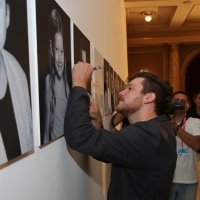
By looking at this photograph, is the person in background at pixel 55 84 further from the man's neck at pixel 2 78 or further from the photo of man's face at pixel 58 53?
the man's neck at pixel 2 78

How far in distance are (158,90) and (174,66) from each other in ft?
28.3

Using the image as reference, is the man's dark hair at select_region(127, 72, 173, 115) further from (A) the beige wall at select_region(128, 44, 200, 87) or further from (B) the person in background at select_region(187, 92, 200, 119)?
(A) the beige wall at select_region(128, 44, 200, 87)

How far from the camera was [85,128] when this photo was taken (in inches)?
46.2

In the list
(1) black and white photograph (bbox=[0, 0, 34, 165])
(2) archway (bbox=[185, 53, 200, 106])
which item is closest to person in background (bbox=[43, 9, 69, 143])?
(1) black and white photograph (bbox=[0, 0, 34, 165])

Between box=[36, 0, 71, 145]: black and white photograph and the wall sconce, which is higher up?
the wall sconce

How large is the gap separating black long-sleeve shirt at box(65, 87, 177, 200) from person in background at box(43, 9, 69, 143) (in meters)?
0.06

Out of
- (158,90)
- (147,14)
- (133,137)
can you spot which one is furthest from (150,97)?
(147,14)

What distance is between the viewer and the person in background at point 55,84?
39.7 inches

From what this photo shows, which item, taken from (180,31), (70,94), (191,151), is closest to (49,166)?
(70,94)

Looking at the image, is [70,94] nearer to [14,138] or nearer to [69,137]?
[69,137]

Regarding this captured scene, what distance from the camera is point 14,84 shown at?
28.4 inches

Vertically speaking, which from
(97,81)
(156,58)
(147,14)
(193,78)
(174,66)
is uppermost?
(147,14)

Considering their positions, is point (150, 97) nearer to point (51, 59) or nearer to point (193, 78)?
point (51, 59)

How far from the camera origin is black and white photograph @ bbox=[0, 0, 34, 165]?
66 cm
